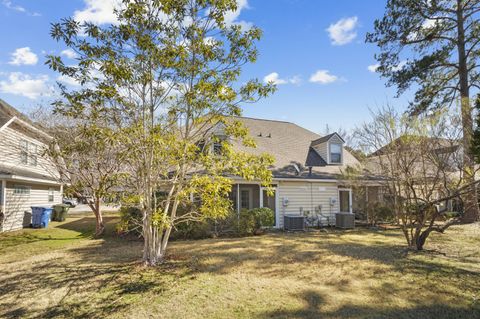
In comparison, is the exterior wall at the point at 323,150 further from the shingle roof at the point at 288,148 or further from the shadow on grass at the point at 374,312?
the shadow on grass at the point at 374,312

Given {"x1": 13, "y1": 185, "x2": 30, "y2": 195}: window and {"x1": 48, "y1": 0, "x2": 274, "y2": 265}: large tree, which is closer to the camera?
{"x1": 48, "y1": 0, "x2": 274, "y2": 265}: large tree

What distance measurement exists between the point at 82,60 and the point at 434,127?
502 inches

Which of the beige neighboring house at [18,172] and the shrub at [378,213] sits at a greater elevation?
the beige neighboring house at [18,172]

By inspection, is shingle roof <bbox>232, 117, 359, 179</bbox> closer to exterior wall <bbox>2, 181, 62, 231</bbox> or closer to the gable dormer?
the gable dormer

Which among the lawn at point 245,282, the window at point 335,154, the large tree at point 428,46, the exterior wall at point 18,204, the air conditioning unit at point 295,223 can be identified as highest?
the large tree at point 428,46

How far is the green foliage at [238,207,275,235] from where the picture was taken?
12.9 meters

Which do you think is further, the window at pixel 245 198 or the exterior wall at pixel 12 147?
the window at pixel 245 198

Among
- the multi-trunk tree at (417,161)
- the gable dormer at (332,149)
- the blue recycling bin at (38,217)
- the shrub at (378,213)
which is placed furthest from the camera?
the gable dormer at (332,149)

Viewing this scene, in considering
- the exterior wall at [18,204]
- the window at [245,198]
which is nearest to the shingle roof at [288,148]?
the window at [245,198]

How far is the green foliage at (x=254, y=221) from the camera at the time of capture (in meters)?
12.9

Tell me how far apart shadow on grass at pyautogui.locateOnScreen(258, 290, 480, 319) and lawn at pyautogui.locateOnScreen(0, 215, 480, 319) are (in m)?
0.02

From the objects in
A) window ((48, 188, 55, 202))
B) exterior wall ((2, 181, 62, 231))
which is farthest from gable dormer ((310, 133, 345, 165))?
window ((48, 188, 55, 202))

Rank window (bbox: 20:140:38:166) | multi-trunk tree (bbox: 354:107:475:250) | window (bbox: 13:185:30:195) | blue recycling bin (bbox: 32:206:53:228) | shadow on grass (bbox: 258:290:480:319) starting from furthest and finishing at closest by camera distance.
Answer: window (bbox: 20:140:38:166) → blue recycling bin (bbox: 32:206:53:228) → window (bbox: 13:185:30:195) → multi-trunk tree (bbox: 354:107:475:250) → shadow on grass (bbox: 258:290:480:319)

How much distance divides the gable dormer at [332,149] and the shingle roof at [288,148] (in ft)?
0.98
